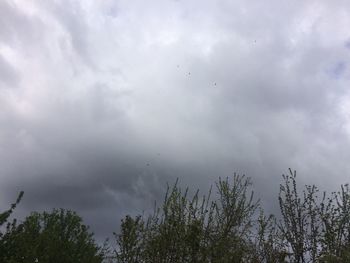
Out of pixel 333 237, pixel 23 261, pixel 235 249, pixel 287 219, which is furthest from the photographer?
pixel 23 261

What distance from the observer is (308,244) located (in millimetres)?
20797

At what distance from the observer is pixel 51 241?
2566cm

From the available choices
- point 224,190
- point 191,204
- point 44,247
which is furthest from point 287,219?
point 44,247

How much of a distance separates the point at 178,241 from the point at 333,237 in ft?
23.1

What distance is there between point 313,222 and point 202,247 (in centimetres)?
584

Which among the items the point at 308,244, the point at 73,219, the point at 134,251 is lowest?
the point at 134,251

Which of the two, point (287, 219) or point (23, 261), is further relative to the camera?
point (23, 261)

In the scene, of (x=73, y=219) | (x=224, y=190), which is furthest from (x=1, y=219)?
(x=224, y=190)

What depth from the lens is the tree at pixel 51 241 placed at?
23969mm

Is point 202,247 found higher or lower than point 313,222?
lower

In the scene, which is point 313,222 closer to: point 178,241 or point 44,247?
point 178,241

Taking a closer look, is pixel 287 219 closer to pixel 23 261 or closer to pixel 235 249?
pixel 235 249

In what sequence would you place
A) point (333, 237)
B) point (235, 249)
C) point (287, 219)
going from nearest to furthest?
point (235, 249)
point (333, 237)
point (287, 219)

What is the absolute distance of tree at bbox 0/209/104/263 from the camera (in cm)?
2397
